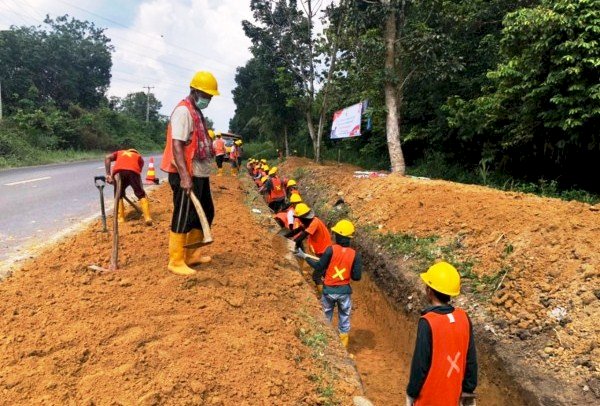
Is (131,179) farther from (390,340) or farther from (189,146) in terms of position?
(390,340)

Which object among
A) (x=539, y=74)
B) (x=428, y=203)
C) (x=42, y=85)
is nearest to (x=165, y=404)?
(x=428, y=203)

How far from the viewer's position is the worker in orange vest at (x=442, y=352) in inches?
117

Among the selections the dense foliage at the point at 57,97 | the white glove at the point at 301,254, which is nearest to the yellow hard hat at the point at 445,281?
the white glove at the point at 301,254

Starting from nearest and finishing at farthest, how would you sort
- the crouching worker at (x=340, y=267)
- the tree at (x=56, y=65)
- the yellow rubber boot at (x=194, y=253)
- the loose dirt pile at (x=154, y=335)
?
1. the loose dirt pile at (x=154, y=335)
2. the yellow rubber boot at (x=194, y=253)
3. the crouching worker at (x=340, y=267)
4. the tree at (x=56, y=65)

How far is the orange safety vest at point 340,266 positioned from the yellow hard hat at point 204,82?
2.30 m

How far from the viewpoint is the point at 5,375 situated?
106 inches

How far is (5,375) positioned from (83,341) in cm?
50

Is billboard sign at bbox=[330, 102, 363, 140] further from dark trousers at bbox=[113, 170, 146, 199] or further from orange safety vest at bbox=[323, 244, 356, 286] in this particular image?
orange safety vest at bbox=[323, 244, 356, 286]

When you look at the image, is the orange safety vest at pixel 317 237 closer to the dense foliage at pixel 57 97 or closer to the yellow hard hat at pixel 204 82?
the yellow hard hat at pixel 204 82

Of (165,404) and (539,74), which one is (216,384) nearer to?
(165,404)

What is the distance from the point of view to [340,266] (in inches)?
207

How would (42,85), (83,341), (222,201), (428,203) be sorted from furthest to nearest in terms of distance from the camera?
1. (42,85)
2. (222,201)
3. (428,203)
4. (83,341)

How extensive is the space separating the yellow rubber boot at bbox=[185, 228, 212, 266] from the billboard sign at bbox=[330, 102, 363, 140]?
13.3m

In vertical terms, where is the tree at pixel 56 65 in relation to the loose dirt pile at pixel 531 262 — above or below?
above
